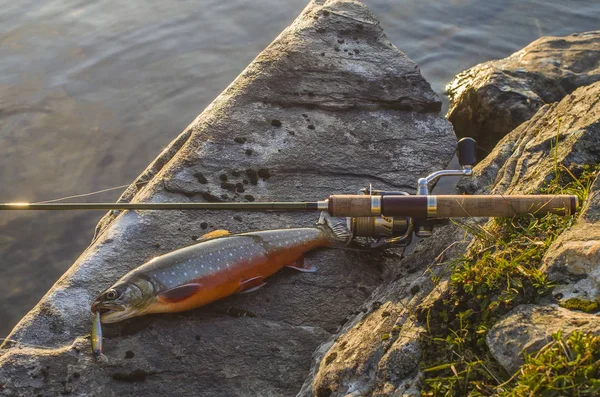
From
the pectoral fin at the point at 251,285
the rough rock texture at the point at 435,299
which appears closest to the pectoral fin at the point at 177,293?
the pectoral fin at the point at 251,285

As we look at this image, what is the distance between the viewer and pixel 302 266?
5.87m

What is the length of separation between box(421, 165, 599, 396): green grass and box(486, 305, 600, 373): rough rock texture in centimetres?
7

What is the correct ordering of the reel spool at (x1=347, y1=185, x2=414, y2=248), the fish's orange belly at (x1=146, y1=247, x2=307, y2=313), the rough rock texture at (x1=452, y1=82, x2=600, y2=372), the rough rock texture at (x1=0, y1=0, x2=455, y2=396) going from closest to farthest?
the rough rock texture at (x1=452, y1=82, x2=600, y2=372) → the rough rock texture at (x1=0, y1=0, x2=455, y2=396) → the fish's orange belly at (x1=146, y1=247, x2=307, y2=313) → the reel spool at (x1=347, y1=185, x2=414, y2=248)

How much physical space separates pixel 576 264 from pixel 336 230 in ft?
8.38

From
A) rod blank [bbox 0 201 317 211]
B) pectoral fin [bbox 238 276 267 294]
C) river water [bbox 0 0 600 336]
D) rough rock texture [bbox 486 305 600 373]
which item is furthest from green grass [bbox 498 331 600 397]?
river water [bbox 0 0 600 336]

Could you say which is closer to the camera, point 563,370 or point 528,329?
point 563,370

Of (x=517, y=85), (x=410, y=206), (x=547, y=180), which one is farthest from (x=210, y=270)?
(x=517, y=85)

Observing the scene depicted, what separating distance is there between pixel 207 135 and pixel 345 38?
8.47 ft

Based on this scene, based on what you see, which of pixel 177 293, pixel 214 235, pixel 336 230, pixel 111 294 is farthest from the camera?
pixel 336 230

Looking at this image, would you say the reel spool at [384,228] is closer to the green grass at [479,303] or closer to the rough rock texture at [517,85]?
the green grass at [479,303]

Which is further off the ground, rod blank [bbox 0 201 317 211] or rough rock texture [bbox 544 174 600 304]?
rough rock texture [bbox 544 174 600 304]

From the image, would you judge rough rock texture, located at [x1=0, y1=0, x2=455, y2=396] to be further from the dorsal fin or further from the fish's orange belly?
the dorsal fin

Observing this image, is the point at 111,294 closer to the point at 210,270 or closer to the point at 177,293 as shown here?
the point at 177,293

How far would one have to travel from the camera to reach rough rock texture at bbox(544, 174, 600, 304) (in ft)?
12.2
